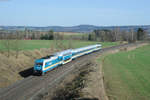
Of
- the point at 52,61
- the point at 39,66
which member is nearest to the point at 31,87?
the point at 39,66

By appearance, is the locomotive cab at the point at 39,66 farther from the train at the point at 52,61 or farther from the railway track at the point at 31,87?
the railway track at the point at 31,87

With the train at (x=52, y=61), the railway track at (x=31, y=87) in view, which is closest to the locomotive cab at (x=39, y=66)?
the train at (x=52, y=61)

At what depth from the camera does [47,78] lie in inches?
1217

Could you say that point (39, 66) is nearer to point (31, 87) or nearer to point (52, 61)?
point (52, 61)

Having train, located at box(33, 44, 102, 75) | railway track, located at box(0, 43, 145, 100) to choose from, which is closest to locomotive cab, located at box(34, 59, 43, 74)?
train, located at box(33, 44, 102, 75)

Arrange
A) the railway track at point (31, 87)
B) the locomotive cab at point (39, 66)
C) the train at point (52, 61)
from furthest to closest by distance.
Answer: the train at point (52, 61) → the locomotive cab at point (39, 66) → the railway track at point (31, 87)

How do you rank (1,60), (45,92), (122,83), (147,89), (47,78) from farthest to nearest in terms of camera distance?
1. (1,60)
2. (47,78)
3. (45,92)
4. (122,83)
5. (147,89)

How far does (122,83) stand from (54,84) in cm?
1044

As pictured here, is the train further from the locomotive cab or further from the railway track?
the railway track

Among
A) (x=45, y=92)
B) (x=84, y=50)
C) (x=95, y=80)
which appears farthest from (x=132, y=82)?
(x=84, y=50)

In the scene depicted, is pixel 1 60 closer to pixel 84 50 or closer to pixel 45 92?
pixel 45 92

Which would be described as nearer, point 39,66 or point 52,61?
point 39,66

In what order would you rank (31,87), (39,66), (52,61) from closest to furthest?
1. (31,87)
2. (39,66)
3. (52,61)

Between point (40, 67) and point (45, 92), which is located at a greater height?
point (40, 67)
